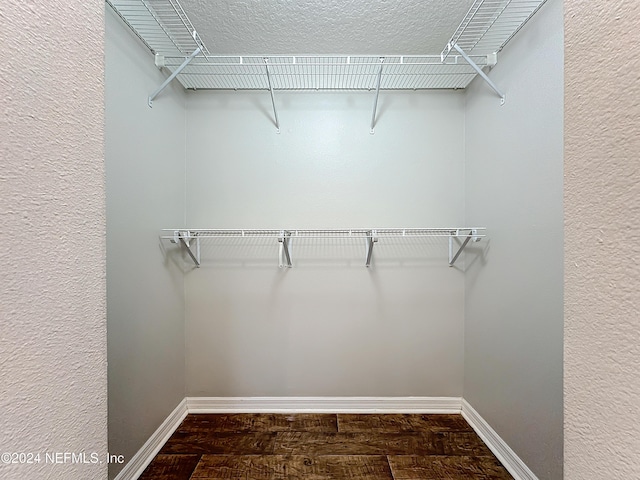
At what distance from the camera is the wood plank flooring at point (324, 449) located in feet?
5.13

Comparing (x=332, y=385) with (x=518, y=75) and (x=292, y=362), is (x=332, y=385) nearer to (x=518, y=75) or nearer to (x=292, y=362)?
(x=292, y=362)

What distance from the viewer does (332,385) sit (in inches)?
82.9

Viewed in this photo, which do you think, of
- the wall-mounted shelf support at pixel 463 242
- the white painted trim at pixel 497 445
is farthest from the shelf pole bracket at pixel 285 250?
the white painted trim at pixel 497 445

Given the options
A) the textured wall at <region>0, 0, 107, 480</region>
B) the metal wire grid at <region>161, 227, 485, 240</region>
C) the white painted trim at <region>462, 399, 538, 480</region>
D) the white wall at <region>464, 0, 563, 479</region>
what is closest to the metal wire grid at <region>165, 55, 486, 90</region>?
the white wall at <region>464, 0, 563, 479</region>

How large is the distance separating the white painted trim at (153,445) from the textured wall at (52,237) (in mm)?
1093

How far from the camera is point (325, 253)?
210 centimetres

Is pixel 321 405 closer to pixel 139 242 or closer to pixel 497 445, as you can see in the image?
pixel 497 445

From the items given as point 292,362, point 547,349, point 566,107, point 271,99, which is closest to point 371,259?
point 292,362

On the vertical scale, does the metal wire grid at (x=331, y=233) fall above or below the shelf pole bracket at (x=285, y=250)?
above

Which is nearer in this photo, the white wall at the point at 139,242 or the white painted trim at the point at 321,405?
the white wall at the point at 139,242

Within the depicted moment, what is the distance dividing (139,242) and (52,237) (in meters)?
1.14

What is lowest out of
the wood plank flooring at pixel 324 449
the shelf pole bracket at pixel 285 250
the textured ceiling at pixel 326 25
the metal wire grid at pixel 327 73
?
the wood plank flooring at pixel 324 449

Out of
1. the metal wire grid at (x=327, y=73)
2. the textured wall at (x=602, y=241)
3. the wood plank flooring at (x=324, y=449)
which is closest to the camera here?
the textured wall at (x=602, y=241)

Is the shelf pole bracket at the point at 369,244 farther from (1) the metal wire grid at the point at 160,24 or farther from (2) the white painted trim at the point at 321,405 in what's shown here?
(1) the metal wire grid at the point at 160,24
